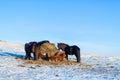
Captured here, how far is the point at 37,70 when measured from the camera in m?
24.4

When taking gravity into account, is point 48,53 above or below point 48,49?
below

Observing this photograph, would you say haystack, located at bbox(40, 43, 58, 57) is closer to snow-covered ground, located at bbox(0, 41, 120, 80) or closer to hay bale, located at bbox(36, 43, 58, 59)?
hay bale, located at bbox(36, 43, 58, 59)

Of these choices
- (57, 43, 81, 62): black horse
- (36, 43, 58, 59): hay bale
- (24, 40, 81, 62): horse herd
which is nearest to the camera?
(24, 40, 81, 62): horse herd

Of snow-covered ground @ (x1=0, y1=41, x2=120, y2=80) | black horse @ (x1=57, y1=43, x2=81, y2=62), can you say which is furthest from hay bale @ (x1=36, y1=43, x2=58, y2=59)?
A: snow-covered ground @ (x1=0, y1=41, x2=120, y2=80)

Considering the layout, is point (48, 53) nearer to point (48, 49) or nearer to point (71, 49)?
point (48, 49)

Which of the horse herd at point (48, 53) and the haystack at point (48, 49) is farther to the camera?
the haystack at point (48, 49)

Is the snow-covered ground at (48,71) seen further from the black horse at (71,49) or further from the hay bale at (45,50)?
the hay bale at (45,50)

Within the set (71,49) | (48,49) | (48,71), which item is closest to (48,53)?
(48,49)

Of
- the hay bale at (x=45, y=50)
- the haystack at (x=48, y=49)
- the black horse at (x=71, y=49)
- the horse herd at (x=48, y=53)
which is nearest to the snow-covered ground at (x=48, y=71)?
the horse herd at (x=48, y=53)

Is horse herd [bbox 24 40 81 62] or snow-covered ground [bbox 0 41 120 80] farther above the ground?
horse herd [bbox 24 40 81 62]

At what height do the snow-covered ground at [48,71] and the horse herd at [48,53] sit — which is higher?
the horse herd at [48,53]

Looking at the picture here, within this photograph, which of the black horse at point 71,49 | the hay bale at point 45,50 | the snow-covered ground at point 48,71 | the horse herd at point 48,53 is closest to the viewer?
the snow-covered ground at point 48,71

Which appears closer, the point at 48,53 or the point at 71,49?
the point at 48,53

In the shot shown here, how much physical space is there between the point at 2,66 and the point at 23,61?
3231 millimetres
